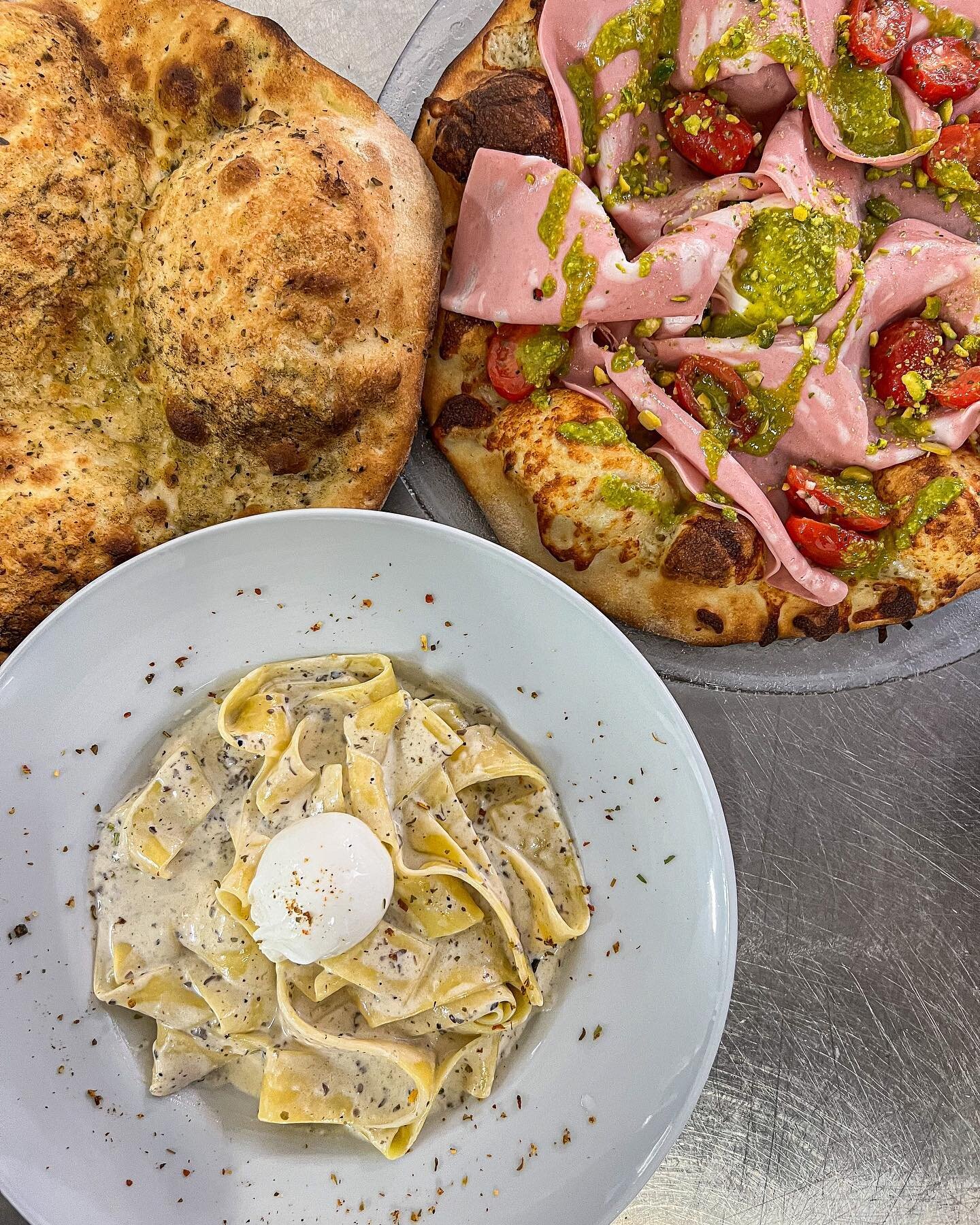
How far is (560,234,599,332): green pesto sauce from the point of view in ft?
6.48

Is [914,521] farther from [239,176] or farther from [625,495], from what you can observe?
[239,176]

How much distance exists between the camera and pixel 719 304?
7.04ft

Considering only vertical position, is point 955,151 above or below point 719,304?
above

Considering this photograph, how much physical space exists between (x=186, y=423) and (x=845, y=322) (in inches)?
Result: 69.7

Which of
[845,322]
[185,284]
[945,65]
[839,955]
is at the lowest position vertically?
[839,955]

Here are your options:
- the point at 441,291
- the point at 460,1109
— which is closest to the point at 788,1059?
the point at 460,1109

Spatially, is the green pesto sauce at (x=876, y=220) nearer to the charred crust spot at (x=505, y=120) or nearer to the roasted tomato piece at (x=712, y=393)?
the roasted tomato piece at (x=712, y=393)

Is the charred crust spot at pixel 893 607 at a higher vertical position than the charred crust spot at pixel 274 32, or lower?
lower

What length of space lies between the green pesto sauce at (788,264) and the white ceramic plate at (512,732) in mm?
1013

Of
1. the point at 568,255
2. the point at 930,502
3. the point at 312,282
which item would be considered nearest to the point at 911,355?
the point at 930,502

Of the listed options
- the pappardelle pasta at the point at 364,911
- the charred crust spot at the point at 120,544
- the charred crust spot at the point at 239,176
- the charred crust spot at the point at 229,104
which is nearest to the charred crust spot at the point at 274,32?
the charred crust spot at the point at 229,104

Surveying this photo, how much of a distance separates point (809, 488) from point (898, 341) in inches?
19.1

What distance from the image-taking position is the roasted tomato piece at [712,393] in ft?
6.88

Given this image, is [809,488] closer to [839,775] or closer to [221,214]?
[839,775]
